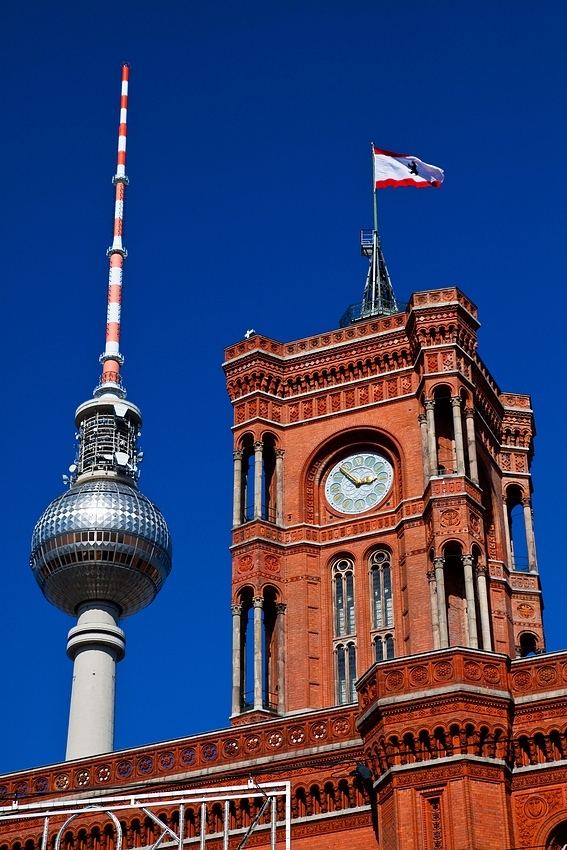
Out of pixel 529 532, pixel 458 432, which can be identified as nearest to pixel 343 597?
pixel 458 432

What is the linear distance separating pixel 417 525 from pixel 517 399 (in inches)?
462

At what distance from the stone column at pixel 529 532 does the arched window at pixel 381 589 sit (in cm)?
810

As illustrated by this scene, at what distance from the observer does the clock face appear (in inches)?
2272

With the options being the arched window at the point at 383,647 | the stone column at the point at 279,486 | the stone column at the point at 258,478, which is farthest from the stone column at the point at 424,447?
the stone column at the point at 258,478

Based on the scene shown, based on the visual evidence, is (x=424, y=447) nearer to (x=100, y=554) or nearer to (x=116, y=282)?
(x=100, y=554)

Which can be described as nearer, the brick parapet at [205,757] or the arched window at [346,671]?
the brick parapet at [205,757]

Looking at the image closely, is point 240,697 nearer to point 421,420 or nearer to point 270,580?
point 270,580

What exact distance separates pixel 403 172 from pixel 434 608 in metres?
21.3

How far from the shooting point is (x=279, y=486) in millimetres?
58188

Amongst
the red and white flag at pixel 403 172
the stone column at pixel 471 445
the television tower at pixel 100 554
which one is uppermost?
the red and white flag at pixel 403 172

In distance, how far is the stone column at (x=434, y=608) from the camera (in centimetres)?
5116

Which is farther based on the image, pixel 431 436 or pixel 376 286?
pixel 376 286

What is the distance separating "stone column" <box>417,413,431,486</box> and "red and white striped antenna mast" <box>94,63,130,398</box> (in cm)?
3189

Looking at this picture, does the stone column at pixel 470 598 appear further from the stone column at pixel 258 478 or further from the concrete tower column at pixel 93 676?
the concrete tower column at pixel 93 676
